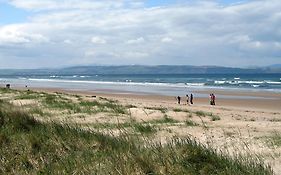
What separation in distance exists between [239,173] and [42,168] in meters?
2.50

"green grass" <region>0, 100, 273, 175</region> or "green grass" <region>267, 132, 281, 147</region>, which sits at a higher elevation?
"green grass" <region>0, 100, 273, 175</region>

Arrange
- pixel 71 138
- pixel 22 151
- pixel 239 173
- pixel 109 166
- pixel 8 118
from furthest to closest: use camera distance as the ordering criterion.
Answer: pixel 8 118 < pixel 71 138 < pixel 22 151 < pixel 109 166 < pixel 239 173

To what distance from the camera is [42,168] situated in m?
5.49

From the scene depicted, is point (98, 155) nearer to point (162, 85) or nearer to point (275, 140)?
point (275, 140)

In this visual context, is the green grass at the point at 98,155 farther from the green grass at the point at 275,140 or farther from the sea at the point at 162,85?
the sea at the point at 162,85

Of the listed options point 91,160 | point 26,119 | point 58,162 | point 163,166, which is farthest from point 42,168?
point 26,119

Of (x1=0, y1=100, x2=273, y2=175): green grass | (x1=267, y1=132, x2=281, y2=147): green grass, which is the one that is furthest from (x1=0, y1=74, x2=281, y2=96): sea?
(x1=0, y1=100, x2=273, y2=175): green grass

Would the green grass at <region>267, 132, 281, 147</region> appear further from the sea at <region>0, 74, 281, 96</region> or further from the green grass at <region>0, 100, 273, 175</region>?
the sea at <region>0, 74, 281, 96</region>

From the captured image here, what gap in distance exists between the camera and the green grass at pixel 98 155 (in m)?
4.84

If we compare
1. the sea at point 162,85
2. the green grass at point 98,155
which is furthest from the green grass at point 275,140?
the sea at point 162,85

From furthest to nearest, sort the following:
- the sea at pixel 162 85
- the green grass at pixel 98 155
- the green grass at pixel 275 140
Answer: the sea at pixel 162 85 < the green grass at pixel 275 140 < the green grass at pixel 98 155

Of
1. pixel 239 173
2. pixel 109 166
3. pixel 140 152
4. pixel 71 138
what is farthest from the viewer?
→ pixel 71 138

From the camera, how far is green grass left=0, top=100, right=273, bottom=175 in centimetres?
484

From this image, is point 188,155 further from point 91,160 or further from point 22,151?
point 22,151
